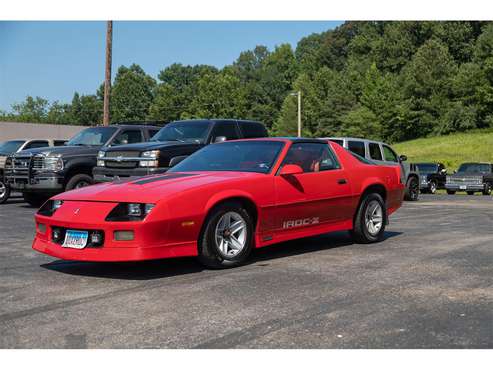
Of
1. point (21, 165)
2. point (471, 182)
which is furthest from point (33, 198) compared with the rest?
point (471, 182)

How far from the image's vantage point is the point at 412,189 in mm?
21531

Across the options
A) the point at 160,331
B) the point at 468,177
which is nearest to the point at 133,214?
the point at 160,331

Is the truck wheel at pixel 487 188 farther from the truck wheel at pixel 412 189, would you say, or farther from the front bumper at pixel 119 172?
the front bumper at pixel 119 172

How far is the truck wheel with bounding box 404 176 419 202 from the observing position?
70.1ft

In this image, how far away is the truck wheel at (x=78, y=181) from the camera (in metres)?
14.8

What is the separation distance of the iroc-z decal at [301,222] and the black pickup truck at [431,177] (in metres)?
22.4

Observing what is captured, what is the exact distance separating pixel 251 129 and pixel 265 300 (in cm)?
1049

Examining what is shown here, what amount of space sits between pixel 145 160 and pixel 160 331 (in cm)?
894

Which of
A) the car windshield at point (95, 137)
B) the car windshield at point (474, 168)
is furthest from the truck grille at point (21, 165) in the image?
the car windshield at point (474, 168)

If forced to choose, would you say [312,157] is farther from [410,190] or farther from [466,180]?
[466,180]

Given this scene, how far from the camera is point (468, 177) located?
3042cm

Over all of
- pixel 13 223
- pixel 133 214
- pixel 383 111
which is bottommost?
pixel 13 223
